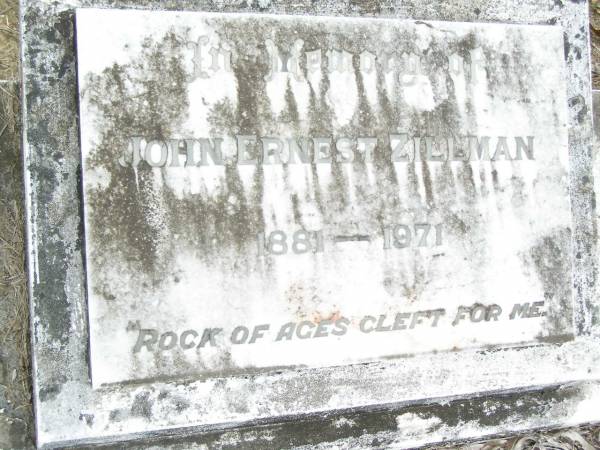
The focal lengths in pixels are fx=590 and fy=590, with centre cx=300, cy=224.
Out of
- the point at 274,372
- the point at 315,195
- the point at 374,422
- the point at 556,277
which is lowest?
the point at 374,422

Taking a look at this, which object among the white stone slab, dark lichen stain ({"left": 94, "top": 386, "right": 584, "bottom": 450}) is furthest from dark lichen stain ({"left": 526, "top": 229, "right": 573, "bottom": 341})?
dark lichen stain ({"left": 94, "top": 386, "right": 584, "bottom": 450})

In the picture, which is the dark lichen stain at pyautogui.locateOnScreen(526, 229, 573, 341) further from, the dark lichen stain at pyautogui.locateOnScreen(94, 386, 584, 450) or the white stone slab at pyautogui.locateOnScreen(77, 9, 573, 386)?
the dark lichen stain at pyautogui.locateOnScreen(94, 386, 584, 450)

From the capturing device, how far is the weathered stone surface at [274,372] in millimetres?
1814

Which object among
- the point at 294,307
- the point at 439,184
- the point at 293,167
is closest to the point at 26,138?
the point at 293,167

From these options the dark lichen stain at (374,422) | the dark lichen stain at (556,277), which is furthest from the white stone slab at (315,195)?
the dark lichen stain at (374,422)

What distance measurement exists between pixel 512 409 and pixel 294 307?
3.32 feet

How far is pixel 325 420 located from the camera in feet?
7.01

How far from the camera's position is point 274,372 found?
1.95m

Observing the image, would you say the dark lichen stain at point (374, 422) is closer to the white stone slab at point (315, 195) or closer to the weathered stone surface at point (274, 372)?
the weathered stone surface at point (274, 372)

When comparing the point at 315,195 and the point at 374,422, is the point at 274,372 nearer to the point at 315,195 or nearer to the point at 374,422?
the point at 374,422

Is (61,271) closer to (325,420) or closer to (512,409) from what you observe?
(325,420)

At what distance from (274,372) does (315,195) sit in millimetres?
599

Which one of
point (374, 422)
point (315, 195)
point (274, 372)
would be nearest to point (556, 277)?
point (374, 422)

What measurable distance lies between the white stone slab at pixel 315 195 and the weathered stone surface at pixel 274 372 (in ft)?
0.21
